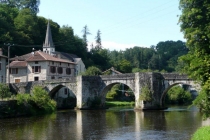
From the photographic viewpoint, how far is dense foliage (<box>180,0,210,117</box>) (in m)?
17.9

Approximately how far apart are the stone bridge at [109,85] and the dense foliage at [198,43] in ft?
50.8

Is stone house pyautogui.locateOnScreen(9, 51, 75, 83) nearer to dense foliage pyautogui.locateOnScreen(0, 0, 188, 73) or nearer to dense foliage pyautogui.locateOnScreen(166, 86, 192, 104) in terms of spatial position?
dense foliage pyautogui.locateOnScreen(0, 0, 188, 73)

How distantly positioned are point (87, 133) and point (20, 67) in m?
37.2

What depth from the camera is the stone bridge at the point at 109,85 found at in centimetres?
4584

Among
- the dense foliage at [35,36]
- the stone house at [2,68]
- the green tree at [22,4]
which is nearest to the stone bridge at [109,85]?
the stone house at [2,68]

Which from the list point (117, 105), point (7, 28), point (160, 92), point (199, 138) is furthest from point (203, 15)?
point (7, 28)

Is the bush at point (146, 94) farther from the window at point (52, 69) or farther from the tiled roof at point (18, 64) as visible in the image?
the tiled roof at point (18, 64)

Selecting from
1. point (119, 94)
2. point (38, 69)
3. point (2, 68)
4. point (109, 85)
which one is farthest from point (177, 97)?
point (2, 68)

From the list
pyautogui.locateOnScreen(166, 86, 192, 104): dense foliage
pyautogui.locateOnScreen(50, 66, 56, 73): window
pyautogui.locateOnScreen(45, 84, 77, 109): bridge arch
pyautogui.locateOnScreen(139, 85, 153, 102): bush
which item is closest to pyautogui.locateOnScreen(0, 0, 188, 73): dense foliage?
pyautogui.locateOnScreen(50, 66, 56, 73): window

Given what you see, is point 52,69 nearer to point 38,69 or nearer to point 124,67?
point 38,69

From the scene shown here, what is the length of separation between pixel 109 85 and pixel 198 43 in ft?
85.0

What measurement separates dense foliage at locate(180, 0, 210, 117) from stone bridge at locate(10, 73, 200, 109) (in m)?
15.5

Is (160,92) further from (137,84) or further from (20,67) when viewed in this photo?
(20,67)

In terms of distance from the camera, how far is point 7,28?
70.6 meters
